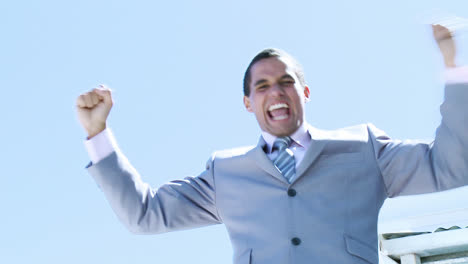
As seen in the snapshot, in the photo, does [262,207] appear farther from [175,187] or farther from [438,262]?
[438,262]

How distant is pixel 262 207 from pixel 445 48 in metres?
0.92

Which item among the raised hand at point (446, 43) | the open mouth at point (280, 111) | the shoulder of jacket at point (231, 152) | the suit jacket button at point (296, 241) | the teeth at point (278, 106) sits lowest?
the suit jacket button at point (296, 241)

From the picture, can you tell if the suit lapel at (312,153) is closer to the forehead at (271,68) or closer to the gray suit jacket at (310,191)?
the gray suit jacket at (310,191)

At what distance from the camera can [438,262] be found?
528cm

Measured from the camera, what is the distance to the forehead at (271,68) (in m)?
2.97

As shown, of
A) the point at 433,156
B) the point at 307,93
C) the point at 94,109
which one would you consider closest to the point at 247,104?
the point at 307,93

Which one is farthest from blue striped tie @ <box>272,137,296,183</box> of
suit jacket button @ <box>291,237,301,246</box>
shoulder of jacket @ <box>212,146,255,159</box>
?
suit jacket button @ <box>291,237,301,246</box>

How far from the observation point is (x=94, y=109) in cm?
283

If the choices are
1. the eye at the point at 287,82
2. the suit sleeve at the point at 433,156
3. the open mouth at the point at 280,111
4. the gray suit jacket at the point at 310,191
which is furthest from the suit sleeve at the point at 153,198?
the suit sleeve at the point at 433,156

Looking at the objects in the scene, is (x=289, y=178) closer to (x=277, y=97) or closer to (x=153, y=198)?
(x=277, y=97)

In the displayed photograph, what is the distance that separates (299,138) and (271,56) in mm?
376

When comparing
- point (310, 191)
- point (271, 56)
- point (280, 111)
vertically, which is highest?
point (271, 56)

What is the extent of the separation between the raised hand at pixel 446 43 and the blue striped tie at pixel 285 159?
73cm

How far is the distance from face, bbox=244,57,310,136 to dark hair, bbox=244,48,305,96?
0.03 m
